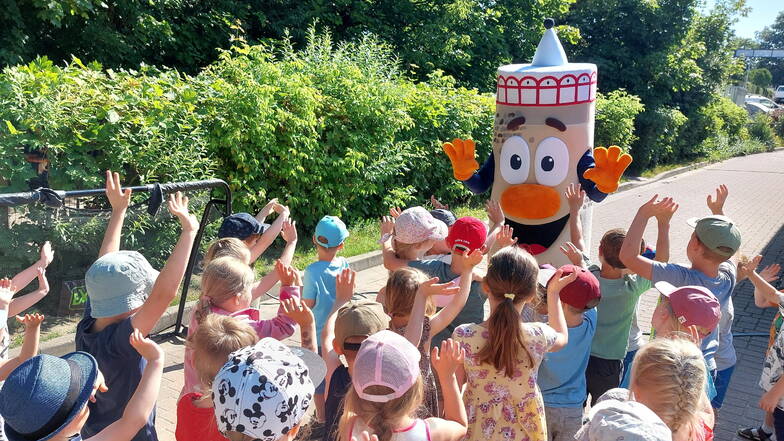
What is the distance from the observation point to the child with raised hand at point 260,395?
6.66 feet

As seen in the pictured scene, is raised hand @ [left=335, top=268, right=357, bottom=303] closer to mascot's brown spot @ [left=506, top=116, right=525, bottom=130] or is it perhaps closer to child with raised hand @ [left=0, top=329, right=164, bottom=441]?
child with raised hand @ [left=0, top=329, right=164, bottom=441]

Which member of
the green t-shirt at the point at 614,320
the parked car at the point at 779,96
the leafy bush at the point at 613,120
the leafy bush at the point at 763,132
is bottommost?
the parked car at the point at 779,96

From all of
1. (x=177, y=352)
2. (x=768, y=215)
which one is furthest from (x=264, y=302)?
(x=768, y=215)

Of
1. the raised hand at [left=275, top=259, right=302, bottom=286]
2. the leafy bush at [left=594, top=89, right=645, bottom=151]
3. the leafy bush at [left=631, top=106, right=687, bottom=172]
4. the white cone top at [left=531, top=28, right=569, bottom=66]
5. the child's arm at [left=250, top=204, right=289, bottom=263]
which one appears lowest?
the leafy bush at [left=631, top=106, right=687, bottom=172]

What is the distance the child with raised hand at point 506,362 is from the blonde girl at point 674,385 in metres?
0.49

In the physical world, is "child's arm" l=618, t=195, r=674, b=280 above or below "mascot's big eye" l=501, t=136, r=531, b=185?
above

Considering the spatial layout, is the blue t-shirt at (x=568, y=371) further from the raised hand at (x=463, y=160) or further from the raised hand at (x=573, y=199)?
the raised hand at (x=463, y=160)

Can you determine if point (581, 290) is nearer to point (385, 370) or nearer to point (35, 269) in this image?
point (385, 370)

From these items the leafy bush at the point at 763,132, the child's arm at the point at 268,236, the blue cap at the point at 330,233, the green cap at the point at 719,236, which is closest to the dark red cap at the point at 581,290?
the green cap at the point at 719,236

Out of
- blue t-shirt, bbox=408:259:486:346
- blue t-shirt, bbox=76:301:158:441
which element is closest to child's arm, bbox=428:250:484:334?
blue t-shirt, bbox=408:259:486:346

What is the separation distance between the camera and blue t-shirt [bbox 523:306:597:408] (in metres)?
3.29

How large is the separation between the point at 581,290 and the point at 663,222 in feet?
2.87

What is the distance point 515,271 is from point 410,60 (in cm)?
1255

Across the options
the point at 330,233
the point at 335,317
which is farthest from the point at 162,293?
the point at 330,233
